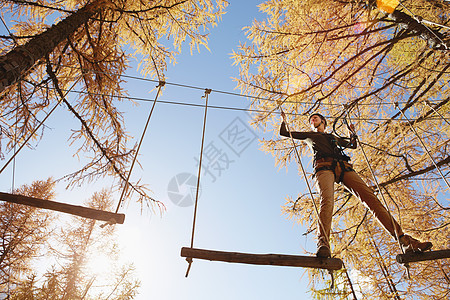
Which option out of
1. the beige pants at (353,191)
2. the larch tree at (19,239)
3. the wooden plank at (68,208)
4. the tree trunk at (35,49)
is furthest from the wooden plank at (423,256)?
the larch tree at (19,239)

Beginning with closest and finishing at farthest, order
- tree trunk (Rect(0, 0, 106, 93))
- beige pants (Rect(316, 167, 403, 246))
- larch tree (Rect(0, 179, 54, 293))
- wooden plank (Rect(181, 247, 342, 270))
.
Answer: wooden plank (Rect(181, 247, 342, 270))
beige pants (Rect(316, 167, 403, 246))
tree trunk (Rect(0, 0, 106, 93))
larch tree (Rect(0, 179, 54, 293))

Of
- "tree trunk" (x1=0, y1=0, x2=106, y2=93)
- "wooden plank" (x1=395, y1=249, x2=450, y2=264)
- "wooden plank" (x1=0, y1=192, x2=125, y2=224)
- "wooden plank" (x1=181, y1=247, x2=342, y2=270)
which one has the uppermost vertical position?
"tree trunk" (x1=0, y1=0, x2=106, y2=93)

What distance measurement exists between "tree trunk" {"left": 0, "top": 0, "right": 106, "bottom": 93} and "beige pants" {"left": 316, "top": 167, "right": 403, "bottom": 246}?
3.16 metres

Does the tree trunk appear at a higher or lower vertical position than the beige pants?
higher

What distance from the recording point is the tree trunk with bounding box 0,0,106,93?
227cm

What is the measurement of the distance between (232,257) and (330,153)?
1589mm

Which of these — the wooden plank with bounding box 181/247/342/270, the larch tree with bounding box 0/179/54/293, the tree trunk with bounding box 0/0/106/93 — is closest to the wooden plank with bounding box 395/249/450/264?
the wooden plank with bounding box 181/247/342/270

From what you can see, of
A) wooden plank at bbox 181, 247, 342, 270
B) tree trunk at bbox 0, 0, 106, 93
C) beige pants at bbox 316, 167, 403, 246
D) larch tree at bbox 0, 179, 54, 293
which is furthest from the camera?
larch tree at bbox 0, 179, 54, 293

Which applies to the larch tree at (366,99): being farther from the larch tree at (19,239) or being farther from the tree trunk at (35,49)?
the larch tree at (19,239)

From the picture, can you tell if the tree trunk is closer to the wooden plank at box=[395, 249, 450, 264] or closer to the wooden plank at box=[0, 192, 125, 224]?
the wooden plank at box=[0, 192, 125, 224]

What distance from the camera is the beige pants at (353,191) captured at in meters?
2.16

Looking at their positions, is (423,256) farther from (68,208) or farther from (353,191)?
(68,208)

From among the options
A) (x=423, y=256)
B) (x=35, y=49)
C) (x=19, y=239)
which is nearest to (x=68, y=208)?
(x=35, y=49)

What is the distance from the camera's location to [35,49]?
2572mm
